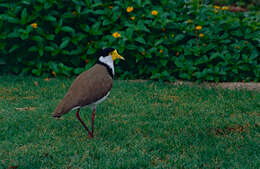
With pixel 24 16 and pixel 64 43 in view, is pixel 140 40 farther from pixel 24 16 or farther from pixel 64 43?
pixel 24 16

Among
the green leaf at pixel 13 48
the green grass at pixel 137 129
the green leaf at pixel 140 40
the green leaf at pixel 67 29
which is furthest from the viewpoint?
the green leaf at pixel 67 29

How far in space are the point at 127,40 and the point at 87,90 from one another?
334cm

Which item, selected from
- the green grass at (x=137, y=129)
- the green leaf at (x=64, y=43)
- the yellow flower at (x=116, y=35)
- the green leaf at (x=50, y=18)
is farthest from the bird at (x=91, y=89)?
the green leaf at (x=50, y=18)

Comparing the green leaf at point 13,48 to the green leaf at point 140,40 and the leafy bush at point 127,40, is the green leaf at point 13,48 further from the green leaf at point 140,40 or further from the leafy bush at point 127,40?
the green leaf at point 140,40

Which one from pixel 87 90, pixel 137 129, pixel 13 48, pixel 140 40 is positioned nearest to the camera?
pixel 87 90

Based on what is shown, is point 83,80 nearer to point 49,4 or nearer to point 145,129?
point 145,129

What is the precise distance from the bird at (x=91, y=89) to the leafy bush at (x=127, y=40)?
265cm

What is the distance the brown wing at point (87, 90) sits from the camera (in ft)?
15.8

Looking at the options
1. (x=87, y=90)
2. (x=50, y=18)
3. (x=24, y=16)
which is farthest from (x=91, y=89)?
(x=24, y=16)

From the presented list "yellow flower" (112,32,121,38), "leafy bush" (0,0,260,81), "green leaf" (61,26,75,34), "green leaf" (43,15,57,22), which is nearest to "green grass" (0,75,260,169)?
"leafy bush" (0,0,260,81)

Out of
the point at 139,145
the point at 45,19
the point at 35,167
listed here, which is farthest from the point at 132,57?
the point at 35,167

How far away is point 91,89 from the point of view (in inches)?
197

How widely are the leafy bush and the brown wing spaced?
2755 mm

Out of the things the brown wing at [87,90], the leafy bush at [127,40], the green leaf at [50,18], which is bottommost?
the leafy bush at [127,40]
